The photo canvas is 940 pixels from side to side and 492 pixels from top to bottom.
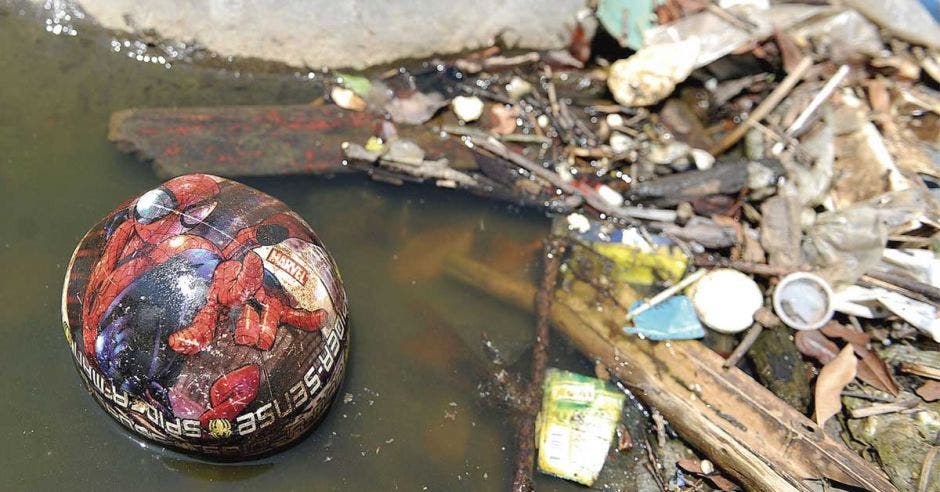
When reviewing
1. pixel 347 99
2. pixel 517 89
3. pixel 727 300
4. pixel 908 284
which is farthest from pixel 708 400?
pixel 347 99

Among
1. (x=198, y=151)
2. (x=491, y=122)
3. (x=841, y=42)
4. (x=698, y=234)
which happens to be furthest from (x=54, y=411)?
(x=841, y=42)

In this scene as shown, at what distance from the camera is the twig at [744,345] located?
15.7 feet

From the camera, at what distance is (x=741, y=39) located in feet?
19.7

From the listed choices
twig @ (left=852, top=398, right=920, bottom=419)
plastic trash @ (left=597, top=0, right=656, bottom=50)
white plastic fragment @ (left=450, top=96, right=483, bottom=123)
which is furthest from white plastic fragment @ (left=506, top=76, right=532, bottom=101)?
twig @ (left=852, top=398, right=920, bottom=419)

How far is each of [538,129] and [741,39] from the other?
5.92 ft

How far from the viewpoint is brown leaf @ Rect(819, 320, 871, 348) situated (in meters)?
4.97

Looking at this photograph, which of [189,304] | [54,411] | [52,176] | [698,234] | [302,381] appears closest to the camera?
[189,304]

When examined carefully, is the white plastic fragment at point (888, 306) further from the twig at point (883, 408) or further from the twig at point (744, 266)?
the twig at point (883, 408)

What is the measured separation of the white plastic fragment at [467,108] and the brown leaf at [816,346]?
9.13 feet

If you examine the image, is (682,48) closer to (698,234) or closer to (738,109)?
(738,109)

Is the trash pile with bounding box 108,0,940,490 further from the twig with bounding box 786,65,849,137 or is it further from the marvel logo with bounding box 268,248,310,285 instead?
the marvel logo with bounding box 268,248,310,285

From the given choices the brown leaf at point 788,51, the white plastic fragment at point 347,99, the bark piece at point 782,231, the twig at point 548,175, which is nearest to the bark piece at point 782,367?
the bark piece at point 782,231

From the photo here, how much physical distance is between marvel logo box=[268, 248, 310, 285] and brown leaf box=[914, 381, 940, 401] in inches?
152

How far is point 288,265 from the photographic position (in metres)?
3.62
